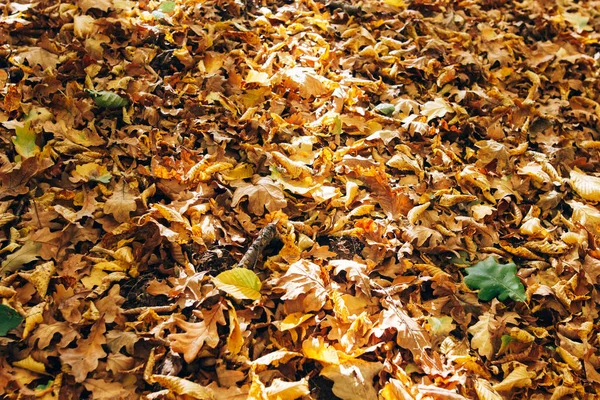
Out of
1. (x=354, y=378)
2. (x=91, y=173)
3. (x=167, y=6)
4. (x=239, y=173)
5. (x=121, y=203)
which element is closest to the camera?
(x=354, y=378)

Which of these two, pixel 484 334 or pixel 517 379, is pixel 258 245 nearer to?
pixel 484 334

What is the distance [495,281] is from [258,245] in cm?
115

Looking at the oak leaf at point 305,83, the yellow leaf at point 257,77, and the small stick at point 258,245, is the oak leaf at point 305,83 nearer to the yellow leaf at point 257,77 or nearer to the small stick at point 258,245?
the yellow leaf at point 257,77

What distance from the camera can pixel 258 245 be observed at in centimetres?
211

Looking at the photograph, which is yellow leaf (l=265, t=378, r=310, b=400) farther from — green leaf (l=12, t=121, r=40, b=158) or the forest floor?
green leaf (l=12, t=121, r=40, b=158)

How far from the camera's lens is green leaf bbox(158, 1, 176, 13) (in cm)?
323

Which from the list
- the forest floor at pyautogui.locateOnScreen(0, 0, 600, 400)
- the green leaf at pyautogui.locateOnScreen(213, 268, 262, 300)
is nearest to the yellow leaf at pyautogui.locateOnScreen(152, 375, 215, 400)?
the forest floor at pyautogui.locateOnScreen(0, 0, 600, 400)

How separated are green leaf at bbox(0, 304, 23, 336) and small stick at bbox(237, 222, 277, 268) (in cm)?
86

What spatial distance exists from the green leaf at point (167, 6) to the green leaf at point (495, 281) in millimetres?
2586

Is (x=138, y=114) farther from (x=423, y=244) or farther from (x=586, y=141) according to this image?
(x=586, y=141)

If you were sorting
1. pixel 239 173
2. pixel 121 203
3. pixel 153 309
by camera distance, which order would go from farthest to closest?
pixel 239 173 → pixel 121 203 → pixel 153 309

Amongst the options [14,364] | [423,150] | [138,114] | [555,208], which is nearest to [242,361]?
[14,364]

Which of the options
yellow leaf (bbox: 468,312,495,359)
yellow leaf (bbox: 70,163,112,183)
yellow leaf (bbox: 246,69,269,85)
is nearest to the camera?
yellow leaf (bbox: 468,312,495,359)

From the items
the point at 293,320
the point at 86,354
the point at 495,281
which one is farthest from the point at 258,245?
the point at 495,281
